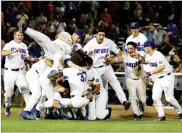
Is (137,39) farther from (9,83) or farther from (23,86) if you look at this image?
(9,83)

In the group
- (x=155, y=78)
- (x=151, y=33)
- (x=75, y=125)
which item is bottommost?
(x=75, y=125)

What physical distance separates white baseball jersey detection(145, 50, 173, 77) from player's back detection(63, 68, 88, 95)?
6.56 feet

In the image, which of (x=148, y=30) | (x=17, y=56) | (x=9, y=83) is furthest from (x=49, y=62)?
(x=148, y=30)

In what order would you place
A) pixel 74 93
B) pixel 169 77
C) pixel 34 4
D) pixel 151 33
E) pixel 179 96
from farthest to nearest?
pixel 34 4
pixel 151 33
pixel 179 96
pixel 169 77
pixel 74 93

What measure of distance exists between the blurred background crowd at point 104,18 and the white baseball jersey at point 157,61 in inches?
225

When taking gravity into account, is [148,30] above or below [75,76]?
above

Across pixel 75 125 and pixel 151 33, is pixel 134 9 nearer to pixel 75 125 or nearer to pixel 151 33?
pixel 151 33

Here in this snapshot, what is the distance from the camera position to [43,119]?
1315cm

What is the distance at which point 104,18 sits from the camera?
21.6 metres

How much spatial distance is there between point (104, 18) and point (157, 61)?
26.4 ft

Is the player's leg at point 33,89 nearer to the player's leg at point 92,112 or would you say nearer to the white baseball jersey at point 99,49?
the player's leg at point 92,112

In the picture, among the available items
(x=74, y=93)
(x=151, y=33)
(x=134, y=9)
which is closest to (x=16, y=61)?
(x=74, y=93)

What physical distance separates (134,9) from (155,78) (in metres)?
8.23

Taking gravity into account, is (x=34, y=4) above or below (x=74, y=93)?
above
